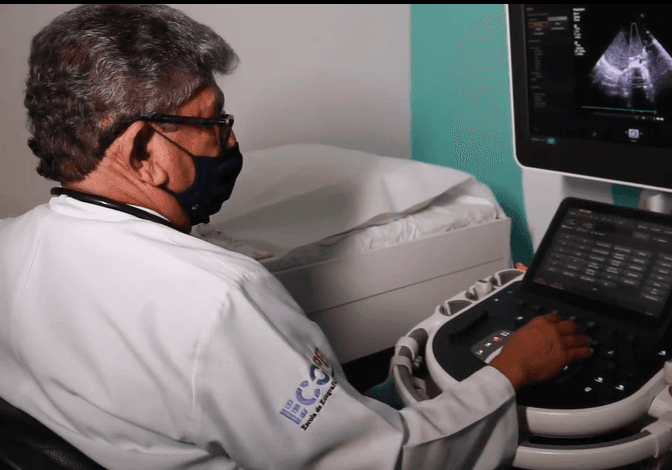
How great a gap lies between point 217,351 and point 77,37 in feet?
1.56

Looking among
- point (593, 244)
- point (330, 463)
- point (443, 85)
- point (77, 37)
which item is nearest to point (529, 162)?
point (593, 244)

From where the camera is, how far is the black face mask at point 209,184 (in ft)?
3.18

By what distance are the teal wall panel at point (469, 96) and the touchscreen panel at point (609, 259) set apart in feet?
1.95

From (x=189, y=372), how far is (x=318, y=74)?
1573mm

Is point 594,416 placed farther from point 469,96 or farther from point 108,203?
point 469,96

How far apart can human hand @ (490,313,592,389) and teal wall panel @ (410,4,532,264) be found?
2.66ft

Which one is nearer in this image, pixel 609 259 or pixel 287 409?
pixel 287 409

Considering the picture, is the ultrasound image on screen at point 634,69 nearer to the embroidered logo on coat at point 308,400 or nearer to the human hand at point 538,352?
the human hand at point 538,352

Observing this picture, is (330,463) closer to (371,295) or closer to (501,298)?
(501,298)

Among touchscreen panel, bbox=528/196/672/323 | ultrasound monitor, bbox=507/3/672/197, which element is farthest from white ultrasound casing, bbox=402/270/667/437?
ultrasound monitor, bbox=507/3/672/197

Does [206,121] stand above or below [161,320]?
above

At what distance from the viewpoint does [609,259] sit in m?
1.11

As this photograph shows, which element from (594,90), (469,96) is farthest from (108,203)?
(469,96)

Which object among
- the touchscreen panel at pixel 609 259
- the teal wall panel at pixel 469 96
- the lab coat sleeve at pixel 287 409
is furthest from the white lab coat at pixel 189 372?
the teal wall panel at pixel 469 96
